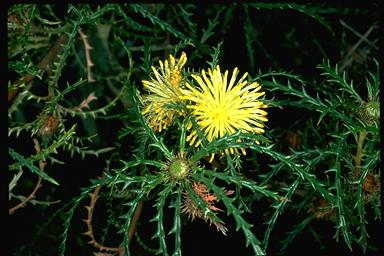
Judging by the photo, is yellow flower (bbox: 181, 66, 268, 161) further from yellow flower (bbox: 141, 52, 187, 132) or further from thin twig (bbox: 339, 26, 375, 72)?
thin twig (bbox: 339, 26, 375, 72)

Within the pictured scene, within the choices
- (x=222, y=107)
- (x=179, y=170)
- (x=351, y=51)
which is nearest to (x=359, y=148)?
(x=222, y=107)

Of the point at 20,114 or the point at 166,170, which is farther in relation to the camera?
the point at 20,114

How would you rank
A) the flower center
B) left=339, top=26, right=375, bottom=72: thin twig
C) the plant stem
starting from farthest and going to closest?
left=339, top=26, right=375, bottom=72: thin twig < the plant stem < the flower center

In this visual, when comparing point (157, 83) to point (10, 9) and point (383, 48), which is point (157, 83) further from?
point (383, 48)

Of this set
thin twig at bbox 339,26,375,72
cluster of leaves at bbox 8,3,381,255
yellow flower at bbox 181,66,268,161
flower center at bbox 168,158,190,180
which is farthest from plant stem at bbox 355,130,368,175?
thin twig at bbox 339,26,375,72

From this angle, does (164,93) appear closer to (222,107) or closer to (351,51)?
(222,107)

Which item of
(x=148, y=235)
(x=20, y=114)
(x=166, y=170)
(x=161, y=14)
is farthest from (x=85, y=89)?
(x=166, y=170)

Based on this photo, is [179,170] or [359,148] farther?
[359,148]

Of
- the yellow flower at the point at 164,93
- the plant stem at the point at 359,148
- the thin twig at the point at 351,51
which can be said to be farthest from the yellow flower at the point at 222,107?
the thin twig at the point at 351,51
